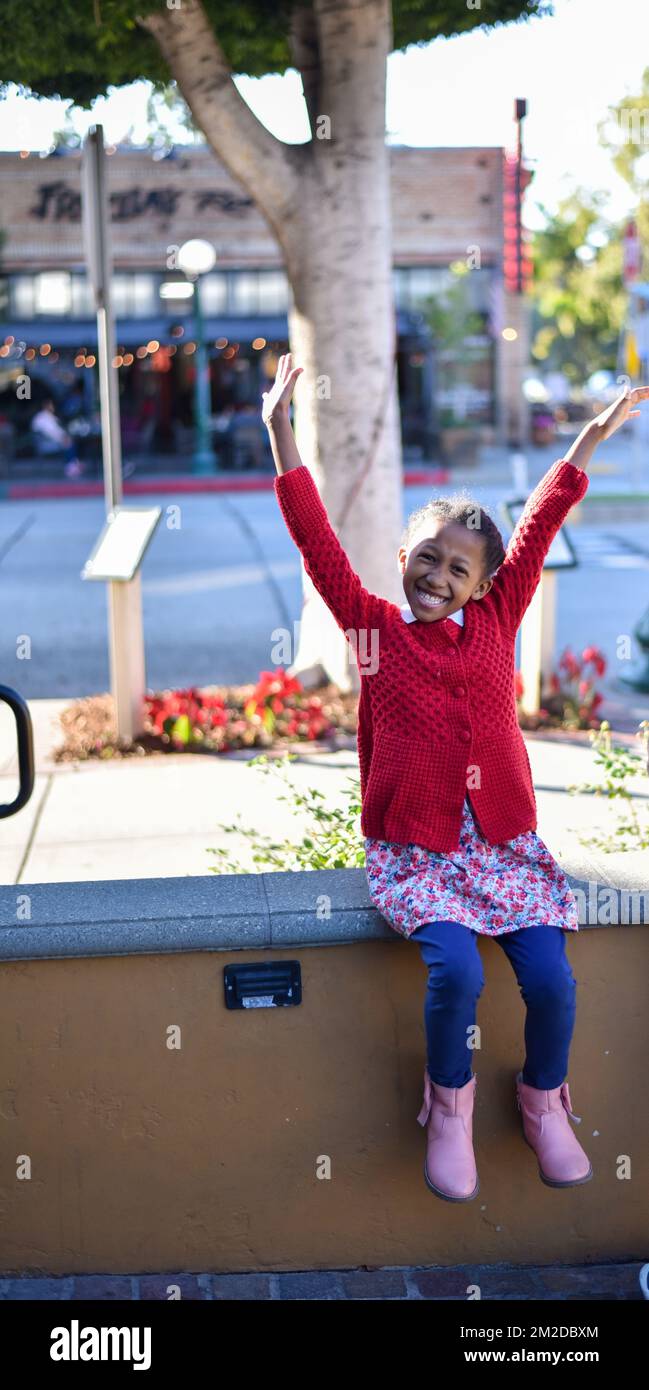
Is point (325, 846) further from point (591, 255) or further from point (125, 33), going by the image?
point (591, 255)

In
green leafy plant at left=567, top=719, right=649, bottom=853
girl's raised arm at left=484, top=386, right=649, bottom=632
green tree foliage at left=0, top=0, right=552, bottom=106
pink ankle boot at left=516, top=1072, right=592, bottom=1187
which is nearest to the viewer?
pink ankle boot at left=516, top=1072, right=592, bottom=1187

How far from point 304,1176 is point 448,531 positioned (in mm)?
1380

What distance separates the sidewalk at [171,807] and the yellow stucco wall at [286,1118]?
4.43ft

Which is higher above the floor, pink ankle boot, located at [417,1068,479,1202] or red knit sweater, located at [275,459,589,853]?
red knit sweater, located at [275,459,589,853]

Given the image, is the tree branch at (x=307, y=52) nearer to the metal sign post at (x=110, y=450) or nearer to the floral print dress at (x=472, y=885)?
the metal sign post at (x=110, y=450)

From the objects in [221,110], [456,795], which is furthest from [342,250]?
[456,795]

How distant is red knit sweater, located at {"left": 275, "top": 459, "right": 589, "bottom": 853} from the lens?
3078 millimetres

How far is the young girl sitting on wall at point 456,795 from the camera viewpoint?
2947 millimetres

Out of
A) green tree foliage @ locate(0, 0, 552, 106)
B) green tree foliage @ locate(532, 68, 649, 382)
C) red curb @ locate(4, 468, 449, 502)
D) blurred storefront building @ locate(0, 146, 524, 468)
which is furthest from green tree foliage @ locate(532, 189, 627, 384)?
green tree foliage @ locate(0, 0, 552, 106)

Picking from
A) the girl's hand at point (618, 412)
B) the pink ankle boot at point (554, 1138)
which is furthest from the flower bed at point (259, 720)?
the pink ankle boot at point (554, 1138)

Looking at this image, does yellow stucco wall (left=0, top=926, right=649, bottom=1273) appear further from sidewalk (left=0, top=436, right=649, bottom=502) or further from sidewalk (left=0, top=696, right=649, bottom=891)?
sidewalk (left=0, top=436, right=649, bottom=502)

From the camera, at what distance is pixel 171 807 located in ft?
20.5

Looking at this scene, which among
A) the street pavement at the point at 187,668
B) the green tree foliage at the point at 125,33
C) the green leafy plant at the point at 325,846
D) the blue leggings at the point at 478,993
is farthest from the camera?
the green tree foliage at the point at 125,33

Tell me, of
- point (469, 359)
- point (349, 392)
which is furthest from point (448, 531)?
point (469, 359)
